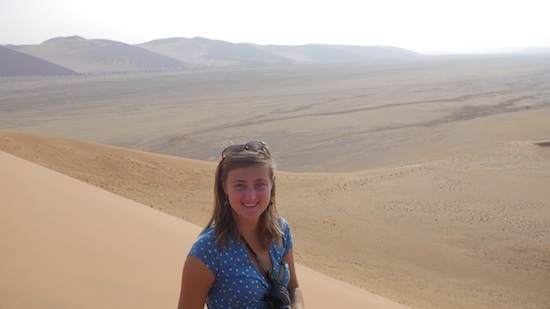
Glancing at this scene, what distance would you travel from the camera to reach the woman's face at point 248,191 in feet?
6.54

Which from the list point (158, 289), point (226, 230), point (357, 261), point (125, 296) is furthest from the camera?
point (357, 261)

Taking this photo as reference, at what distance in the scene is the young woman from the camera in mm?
1819

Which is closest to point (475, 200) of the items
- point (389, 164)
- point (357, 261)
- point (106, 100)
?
point (357, 261)

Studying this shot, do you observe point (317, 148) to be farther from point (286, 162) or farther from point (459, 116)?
point (459, 116)

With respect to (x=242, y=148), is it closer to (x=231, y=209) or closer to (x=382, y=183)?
(x=231, y=209)

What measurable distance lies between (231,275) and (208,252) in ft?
0.44

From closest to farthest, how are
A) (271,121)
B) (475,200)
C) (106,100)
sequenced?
(475,200)
(271,121)
(106,100)

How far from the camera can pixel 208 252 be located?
1.83 metres

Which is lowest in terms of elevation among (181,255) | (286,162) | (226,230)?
(286,162)

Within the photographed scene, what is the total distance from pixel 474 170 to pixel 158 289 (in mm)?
13914

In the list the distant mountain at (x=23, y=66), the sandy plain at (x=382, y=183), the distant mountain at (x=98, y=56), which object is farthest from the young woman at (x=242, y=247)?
the distant mountain at (x=98, y=56)

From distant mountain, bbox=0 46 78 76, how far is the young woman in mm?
97273

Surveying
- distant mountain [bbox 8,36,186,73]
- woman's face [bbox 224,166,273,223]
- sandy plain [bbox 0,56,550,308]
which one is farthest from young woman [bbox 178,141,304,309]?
distant mountain [bbox 8,36,186,73]

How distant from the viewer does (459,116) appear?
107 feet
